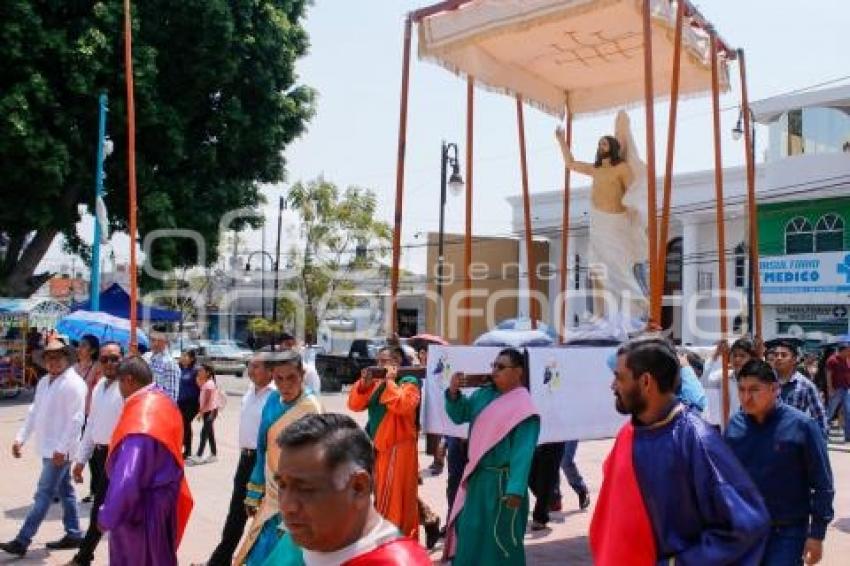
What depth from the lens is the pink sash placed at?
6.11 meters

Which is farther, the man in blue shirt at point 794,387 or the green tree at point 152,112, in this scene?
the green tree at point 152,112

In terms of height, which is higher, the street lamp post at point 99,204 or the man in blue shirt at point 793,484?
the street lamp post at point 99,204

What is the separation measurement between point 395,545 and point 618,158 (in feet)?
23.6

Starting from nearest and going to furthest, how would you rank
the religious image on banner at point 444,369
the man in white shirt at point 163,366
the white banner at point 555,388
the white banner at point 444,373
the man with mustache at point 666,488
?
the man with mustache at point 666,488 → the white banner at point 555,388 → the white banner at point 444,373 → the religious image on banner at point 444,369 → the man in white shirt at point 163,366

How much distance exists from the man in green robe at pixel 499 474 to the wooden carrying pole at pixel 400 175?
160cm

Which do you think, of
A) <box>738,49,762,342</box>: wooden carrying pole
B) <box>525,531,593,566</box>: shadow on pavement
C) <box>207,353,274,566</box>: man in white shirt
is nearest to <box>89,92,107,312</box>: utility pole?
<box>207,353,274,566</box>: man in white shirt

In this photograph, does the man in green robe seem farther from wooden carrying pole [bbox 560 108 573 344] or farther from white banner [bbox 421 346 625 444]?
wooden carrying pole [bbox 560 108 573 344]

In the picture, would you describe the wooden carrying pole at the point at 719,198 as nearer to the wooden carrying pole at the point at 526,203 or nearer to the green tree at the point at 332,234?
the wooden carrying pole at the point at 526,203

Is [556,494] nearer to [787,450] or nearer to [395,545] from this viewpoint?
[787,450]

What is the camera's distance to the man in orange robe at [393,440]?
7039 millimetres

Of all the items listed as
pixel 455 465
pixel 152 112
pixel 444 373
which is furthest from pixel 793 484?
pixel 152 112

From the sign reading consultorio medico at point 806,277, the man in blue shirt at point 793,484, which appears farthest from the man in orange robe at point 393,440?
the sign reading consultorio medico at point 806,277

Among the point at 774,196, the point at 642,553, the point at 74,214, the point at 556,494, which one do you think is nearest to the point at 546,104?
the point at 556,494

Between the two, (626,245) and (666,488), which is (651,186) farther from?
(666,488)
